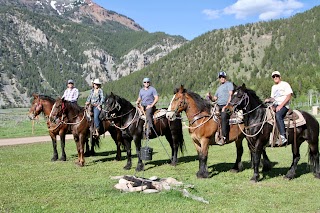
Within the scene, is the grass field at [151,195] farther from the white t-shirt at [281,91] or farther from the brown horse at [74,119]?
the white t-shirt at [281,91]

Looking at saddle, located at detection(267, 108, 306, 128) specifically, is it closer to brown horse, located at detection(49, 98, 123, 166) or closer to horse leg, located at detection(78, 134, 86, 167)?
brown horse, located at detection(49, 98, 123, 166)

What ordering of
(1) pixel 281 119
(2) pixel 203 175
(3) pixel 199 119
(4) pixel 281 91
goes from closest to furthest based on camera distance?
(1) pixel 281 119, (4) pixel 281 91, (2) pixel 203 175, (3) pixel 199 119

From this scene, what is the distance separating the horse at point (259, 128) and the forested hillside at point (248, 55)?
137349 millimetres

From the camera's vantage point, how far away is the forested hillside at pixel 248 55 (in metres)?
161

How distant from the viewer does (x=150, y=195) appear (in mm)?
9453

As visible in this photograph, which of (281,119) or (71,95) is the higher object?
(71,95)

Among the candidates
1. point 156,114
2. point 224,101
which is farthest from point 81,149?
point 224,101

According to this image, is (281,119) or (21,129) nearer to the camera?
(281,119)

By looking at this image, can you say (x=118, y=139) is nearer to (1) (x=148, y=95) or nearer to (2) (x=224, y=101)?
(1) (x=148, y=95)

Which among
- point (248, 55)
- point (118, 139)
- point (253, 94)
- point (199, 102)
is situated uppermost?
point (248, 55)

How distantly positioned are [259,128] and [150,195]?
4443 mm

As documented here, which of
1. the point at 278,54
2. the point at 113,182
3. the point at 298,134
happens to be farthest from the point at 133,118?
the point at 278,54

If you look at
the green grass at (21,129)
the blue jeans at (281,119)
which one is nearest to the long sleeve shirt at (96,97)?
the blue jeans at (281,119)

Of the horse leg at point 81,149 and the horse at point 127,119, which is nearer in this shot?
the horse at point 127,119
